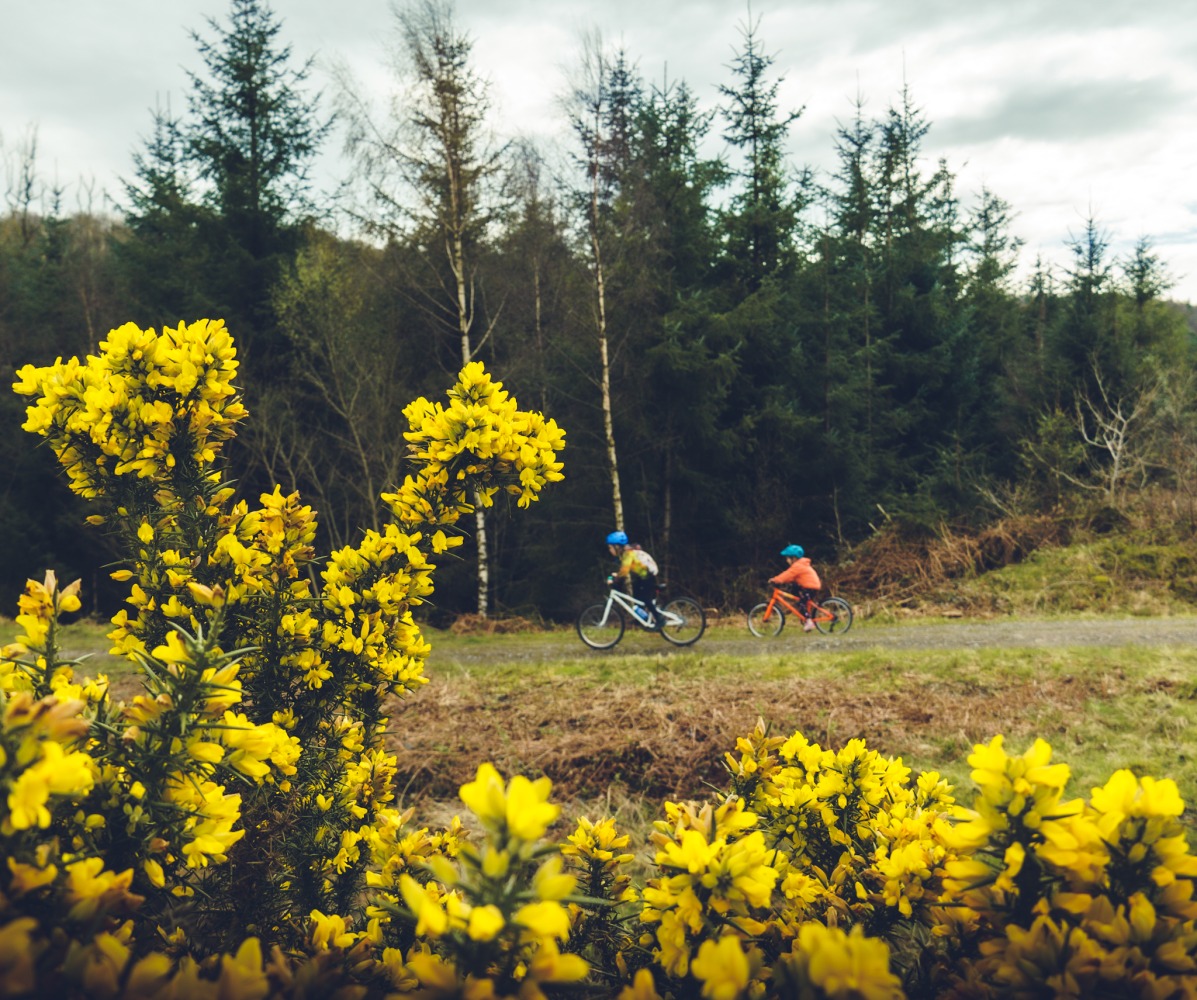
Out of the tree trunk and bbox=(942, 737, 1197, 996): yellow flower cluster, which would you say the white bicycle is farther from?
bbox=(942, 737, 1197, 996): yellow flower cluster

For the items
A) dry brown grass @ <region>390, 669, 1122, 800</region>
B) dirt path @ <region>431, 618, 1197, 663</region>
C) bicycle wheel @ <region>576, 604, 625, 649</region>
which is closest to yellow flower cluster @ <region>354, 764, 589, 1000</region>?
dry brown grass @ <region>390, 669, 1122, 800</region>

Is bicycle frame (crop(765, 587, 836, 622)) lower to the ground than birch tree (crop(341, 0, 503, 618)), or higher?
lower

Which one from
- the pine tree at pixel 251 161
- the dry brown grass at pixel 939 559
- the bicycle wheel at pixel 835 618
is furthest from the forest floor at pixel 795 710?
the pine tree at pixel 251 161

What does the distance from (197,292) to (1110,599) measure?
16.4 m

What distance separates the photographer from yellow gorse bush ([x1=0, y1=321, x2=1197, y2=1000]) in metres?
0.80

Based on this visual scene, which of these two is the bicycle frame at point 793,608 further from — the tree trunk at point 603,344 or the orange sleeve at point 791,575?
the tree trunk at point 603,344

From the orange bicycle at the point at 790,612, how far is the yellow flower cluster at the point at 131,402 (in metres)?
8.35

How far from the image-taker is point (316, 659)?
1.66 m

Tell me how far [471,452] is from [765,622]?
853cm

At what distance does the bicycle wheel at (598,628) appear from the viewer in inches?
343

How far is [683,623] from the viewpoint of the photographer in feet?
29.0

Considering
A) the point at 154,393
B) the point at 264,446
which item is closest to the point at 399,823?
the point at 154,393

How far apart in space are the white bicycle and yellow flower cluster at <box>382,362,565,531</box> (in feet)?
23.1

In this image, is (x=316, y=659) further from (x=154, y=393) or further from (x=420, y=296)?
(x=420, y=296)
